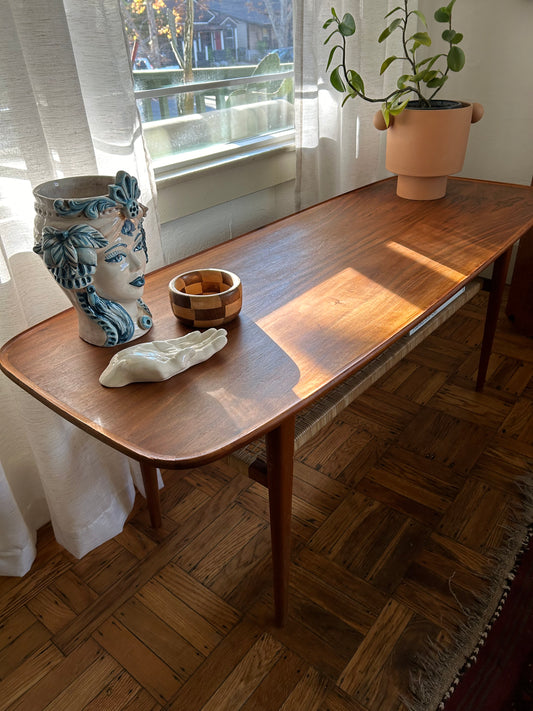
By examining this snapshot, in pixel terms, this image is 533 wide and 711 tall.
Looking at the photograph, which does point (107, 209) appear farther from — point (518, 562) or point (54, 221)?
point (518, 562)

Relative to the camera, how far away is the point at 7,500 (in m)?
1.23

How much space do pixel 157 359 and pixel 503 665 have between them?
3.06ft

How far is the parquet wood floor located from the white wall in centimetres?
115

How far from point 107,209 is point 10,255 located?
40 centimetres

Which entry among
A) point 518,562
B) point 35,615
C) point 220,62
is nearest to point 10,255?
point 35,615

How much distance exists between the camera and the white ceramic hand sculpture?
84 cm

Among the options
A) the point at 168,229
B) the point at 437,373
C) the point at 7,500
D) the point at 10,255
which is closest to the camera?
the point at 10,255

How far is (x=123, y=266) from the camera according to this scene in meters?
0.90

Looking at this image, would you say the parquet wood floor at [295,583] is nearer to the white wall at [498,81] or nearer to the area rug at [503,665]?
the area rug at [503,665]

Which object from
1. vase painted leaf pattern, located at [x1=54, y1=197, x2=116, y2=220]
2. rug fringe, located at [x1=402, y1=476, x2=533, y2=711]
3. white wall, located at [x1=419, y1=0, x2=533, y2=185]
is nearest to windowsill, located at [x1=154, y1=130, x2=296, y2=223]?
vase painted leaf pattern, located at [x1=54, y1=197, x2=116, y2=220]

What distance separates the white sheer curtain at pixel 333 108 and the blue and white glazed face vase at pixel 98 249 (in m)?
1.09

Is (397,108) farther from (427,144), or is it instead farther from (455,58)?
(455,58)

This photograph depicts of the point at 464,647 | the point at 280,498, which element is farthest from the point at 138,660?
the point at 464,647

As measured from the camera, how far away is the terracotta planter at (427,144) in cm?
146
